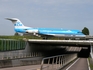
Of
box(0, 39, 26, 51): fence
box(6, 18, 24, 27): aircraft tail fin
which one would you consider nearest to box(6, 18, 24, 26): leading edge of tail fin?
box(6, 18, 24, 27): aircraft tail fin

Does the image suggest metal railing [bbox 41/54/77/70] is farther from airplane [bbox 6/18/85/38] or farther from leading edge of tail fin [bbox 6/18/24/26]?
leading edge of tail fin [bbox 6/18/24/26]

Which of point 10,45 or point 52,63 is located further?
point 10,45

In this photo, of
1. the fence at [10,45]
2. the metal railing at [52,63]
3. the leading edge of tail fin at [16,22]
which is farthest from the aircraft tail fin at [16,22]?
the metal railing at [52,63]

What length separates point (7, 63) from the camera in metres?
36.7

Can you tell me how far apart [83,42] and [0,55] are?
23.7m

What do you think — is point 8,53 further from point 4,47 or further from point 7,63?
point 7,63

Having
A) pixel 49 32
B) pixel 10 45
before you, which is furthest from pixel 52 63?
pixel 49 32

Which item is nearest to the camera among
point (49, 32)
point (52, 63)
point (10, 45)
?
point (52, 63)

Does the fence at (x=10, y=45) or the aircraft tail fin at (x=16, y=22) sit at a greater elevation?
the aircraft tail fin at (x=16, y=22)

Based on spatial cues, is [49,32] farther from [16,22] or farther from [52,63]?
[52,63]

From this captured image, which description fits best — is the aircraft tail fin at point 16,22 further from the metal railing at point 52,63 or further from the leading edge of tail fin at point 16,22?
the metal railing at point 52,63

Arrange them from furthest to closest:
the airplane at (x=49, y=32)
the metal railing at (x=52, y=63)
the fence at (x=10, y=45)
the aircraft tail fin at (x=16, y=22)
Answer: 1. the aircraft tail fin at (x=16, y=22)
2. the airplane at (x=49, y=32)
3. the fence at (x=10, y=45)
4. the metal railing at (x=52, y=63)

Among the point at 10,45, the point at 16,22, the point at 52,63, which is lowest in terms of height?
the point at 10,45

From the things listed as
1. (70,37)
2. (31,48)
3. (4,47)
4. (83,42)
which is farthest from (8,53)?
(70,37)
